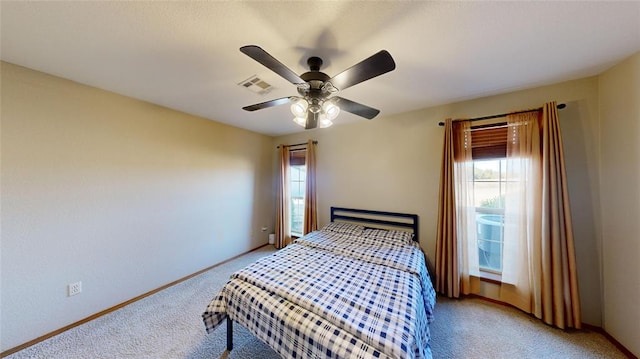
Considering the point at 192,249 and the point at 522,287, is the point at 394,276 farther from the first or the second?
the point at 192,249

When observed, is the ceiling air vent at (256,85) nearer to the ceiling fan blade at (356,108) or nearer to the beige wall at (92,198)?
the ceiling fan blade at (356,108)

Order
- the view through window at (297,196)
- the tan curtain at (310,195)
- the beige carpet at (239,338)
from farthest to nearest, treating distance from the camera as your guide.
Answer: the view through window at (297,196) < the tan curtain at (310,195) < the beige carpet at (239,338)

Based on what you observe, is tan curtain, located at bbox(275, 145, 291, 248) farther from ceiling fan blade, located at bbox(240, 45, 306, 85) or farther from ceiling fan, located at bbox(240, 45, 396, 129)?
ceiling fan blade, located at bbox(240, 45, 306, 85)

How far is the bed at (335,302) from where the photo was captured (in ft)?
3.61

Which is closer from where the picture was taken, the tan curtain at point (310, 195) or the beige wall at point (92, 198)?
the beige wall at point (92, 198)

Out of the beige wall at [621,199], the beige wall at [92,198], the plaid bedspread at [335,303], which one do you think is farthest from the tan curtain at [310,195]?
the beige wall at [621,199]

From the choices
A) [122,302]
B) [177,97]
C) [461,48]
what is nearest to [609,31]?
[461,48]

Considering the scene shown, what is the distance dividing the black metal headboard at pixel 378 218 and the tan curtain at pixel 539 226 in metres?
0.94

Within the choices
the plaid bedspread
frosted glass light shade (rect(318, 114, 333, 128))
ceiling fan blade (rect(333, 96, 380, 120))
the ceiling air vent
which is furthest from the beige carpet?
the ceiling air vent

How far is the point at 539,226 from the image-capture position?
1.89 m

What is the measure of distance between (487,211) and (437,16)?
84.5 inches

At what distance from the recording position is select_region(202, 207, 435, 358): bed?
1101 millimetres

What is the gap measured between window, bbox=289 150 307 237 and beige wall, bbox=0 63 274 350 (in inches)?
51.3

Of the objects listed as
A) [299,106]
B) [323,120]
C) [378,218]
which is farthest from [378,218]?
[299,106]
